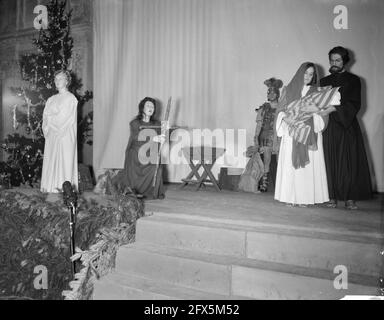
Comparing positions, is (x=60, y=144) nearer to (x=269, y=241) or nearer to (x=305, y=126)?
(x=269, y=241)

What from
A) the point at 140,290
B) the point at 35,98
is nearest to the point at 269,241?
the point at 140,290

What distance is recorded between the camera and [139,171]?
4559 millimetres

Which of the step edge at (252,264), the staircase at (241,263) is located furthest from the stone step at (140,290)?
the step edge at (252,264)

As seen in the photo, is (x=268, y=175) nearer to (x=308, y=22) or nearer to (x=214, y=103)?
(x=214, y=103)

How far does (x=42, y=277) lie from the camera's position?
3555 millimetres

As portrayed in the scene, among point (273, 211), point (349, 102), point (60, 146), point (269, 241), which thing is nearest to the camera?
point (269, 241)

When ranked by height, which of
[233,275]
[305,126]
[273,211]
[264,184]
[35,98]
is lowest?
[233,275]

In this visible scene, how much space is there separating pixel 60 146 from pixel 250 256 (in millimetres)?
3095

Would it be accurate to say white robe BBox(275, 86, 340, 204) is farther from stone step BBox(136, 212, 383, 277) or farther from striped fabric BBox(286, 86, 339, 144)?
stone step BBox(136, 212, 383, 277)

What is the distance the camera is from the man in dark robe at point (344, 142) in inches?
145

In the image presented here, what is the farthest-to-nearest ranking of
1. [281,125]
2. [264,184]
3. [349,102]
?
[264,184], [281,125], [349,102]

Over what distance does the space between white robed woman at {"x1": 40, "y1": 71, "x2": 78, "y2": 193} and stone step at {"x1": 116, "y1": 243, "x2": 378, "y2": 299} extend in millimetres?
1857

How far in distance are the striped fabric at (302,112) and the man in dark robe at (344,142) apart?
114mm

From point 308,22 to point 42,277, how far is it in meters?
5.86
